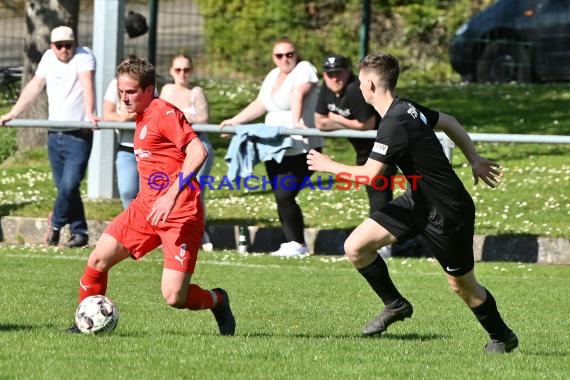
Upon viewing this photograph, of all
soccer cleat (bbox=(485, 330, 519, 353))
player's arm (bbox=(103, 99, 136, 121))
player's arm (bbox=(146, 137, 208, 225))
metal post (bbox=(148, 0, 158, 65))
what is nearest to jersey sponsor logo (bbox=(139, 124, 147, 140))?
player's arm (bbox=(146, 137, 208, 225))

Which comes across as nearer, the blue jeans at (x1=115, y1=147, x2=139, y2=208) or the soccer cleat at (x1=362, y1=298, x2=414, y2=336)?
the soccer cleat at (x1=362, y1=298, x2=414, y2=336)

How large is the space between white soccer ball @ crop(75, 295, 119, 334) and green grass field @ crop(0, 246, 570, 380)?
128mm

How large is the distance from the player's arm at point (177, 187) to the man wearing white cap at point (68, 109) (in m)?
5.42

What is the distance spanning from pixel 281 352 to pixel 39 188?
9190 mm

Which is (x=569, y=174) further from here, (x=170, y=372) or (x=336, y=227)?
(x=170, y=372)

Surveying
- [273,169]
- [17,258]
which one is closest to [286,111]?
[273,169]

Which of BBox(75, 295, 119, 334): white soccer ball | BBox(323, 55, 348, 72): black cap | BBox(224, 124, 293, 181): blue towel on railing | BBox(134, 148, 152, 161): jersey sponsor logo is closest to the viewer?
BBox(75, 295, 119, 334): white soccer ball

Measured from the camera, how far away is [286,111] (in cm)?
1359

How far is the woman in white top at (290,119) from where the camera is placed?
1334cm

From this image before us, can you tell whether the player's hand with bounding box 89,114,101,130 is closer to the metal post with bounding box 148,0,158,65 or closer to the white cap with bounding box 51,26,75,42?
the white cap with bounding box 51,26,75,42

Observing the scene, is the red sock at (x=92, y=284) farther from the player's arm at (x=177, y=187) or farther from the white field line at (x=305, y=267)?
the white field line at (x=305, y=267)

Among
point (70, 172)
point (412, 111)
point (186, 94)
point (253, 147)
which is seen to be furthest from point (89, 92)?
point (412, 111)

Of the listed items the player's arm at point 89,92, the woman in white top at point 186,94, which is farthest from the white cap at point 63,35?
the woman in white top at point 186,94

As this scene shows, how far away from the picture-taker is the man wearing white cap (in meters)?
13.5
